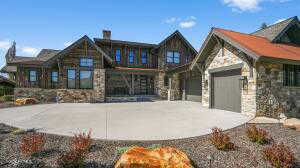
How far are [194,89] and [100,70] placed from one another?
32.7ft

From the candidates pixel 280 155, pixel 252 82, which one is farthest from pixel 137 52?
pixel 280 155

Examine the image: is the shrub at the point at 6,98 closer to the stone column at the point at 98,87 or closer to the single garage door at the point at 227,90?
the stone column at the point at 98,87

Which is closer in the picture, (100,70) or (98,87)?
(98,87)

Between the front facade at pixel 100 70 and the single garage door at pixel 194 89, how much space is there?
4.65 ft

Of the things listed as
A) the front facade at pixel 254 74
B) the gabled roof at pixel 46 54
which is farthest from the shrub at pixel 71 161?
the gabled roof at pixel 46 54

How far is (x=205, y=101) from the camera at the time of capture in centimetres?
1444

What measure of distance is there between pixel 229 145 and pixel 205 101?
9251mm

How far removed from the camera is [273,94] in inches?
399

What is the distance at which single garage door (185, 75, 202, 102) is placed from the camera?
60.3ft

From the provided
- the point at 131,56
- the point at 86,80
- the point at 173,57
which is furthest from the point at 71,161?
the point at 173,57

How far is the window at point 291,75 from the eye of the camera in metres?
10.7

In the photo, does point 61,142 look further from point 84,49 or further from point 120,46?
point 120,46

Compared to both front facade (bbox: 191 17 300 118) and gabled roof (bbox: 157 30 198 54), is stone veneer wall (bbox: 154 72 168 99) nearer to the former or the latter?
gabled roof (bbox: 157 30 198 54)

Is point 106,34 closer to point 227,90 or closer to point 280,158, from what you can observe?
point 227,90
